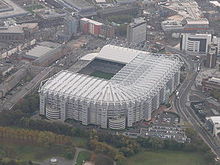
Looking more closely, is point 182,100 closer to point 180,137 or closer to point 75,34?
point 180,137

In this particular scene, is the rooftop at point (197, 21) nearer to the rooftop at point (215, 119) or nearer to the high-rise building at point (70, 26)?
the high-rise building at point (70, 26)

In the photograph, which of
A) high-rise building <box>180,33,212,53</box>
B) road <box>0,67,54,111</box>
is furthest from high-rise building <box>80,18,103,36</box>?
road <box>0,67,54,111</box>

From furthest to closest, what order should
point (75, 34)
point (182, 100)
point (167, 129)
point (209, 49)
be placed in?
point (75, 34), point (209, 49), point (182, 100), point (167, 129)

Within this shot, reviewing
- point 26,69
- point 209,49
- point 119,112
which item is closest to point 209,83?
point 209,49

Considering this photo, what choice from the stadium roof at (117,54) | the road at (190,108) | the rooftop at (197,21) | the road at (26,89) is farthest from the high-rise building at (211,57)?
the road at (26,89)

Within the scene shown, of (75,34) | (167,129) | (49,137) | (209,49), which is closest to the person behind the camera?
(49,137)

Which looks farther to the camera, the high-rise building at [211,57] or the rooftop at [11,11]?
the rooftop at [11,11]
